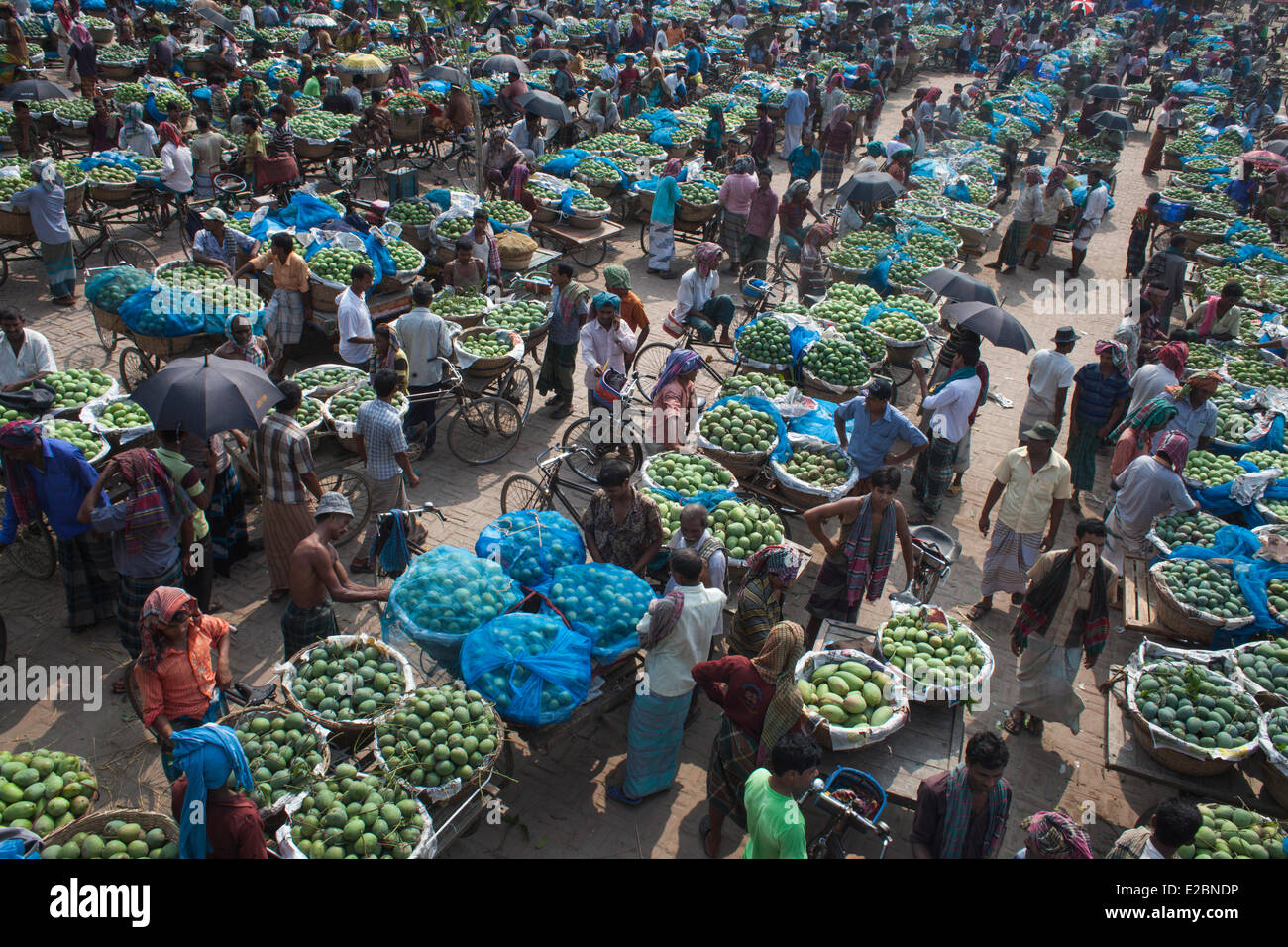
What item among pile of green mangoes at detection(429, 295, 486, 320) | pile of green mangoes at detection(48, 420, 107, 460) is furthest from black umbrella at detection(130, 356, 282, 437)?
pile of green mangoes at detection(429, 295, 486, 320)

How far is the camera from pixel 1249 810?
5.45 meters

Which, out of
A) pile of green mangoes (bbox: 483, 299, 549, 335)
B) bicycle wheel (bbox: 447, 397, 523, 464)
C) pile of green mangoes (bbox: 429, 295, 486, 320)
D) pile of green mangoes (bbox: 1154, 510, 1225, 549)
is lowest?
bicycle wheel (bbox: 447, 397, 523, 464)

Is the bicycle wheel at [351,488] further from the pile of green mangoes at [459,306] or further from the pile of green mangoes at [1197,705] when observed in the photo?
the pile of green mangoes at [1197,705]

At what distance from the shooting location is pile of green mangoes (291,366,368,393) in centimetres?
862

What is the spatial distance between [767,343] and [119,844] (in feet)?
24.2

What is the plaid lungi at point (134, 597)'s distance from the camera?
19.4ft

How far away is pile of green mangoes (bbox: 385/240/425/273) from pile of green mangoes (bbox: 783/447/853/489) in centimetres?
517

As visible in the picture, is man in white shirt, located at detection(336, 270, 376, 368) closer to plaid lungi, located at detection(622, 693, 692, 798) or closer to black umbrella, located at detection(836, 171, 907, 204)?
plaid lungi, located at detection(622, 693, 692, 798)


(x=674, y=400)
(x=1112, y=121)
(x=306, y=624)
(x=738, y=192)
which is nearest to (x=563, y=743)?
(x=306, y=624)

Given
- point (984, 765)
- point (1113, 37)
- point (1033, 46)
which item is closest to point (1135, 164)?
point (1033, 46)

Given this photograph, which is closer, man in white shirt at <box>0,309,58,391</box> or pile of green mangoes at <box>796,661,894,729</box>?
pile of green mangoes at <box>796,661,894,729</box>

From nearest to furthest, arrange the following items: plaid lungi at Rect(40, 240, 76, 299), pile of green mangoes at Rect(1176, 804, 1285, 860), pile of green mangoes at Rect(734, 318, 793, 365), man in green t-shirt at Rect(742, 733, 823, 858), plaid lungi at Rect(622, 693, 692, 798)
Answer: man in green t-shirt at Rect(742, 733, 823, 858)
pile of green mangoes at Rect(1176, 804, 1285, 860)
plaid lungi at Rect(622, 693, 692, 798)
pile of green mangoes at Rect(734, 318, 793, 365)
plaid lungi at Rect(40, 240, 76, 299)

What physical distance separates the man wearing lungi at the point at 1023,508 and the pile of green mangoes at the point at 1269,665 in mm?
1590

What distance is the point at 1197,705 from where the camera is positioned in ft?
19.4
